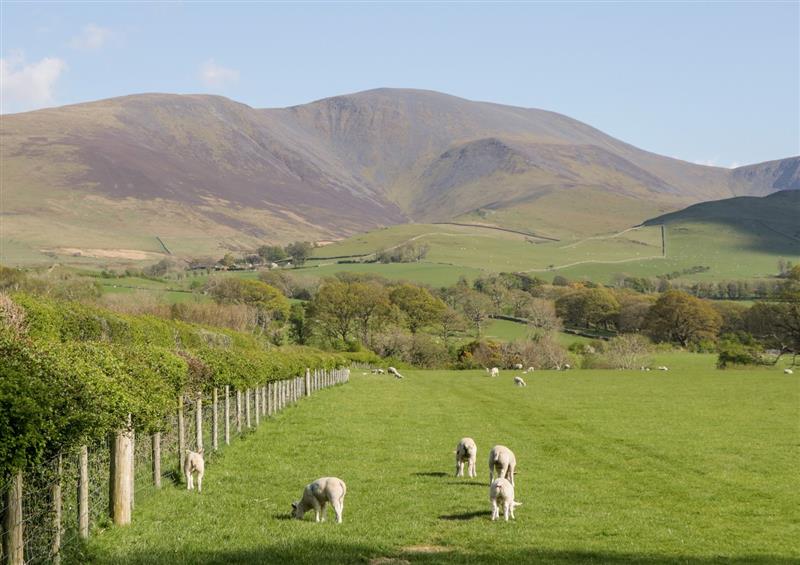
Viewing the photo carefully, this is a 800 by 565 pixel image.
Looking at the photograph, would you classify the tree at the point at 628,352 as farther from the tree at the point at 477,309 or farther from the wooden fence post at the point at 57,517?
the wooden fence post at the point at 57,517

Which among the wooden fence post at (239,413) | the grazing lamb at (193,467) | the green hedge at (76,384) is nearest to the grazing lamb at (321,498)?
the green hedge at (76,384)

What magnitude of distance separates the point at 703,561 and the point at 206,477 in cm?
1449

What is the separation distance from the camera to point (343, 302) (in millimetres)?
164875

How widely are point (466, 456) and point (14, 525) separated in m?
15.8

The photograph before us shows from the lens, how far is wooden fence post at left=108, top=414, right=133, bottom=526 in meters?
19.2

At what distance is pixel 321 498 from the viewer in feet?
67.2

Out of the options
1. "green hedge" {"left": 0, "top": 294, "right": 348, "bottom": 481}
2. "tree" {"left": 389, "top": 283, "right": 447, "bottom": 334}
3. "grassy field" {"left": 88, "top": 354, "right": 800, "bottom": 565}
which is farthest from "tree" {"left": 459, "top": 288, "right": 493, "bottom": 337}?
"green hedge" {"left": 0, "top": 294, "right": 348, "bottom": 481}

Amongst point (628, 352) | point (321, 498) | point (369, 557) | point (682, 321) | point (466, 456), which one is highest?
point (321, 498)

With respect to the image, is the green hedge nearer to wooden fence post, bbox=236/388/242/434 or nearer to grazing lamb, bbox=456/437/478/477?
wooden fence post, bbox=236/388/242/434

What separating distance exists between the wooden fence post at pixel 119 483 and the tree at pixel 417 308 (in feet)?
493

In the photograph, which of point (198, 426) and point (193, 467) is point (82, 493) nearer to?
point (193, 467)

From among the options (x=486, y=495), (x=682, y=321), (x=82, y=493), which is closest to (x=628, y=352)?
(x=682, y=321)

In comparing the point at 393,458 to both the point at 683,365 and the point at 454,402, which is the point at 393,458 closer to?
the point at 454,402

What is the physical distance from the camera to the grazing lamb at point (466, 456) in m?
27.5
